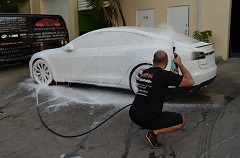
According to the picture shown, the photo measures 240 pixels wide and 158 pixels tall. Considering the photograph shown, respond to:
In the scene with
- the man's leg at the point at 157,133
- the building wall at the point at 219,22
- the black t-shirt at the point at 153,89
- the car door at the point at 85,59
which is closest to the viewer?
the black t-shirt at the point at 153,89

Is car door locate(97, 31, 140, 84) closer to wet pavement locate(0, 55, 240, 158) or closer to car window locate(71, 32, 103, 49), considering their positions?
car window locate(71, 32, 103, 49)

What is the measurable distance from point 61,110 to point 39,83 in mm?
2252

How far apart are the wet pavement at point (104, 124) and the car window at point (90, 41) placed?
41.3 inches

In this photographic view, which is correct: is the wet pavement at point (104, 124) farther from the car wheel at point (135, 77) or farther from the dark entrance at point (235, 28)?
the dark entrance at point (235, 28)

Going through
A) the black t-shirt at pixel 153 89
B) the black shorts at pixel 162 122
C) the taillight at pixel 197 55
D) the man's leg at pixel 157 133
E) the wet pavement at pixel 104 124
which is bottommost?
the wet pavement at pixel 104 124

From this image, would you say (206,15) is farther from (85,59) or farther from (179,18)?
(85,59)

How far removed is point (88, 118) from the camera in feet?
15.5

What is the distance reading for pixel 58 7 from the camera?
54.4 ft

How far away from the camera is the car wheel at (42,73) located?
6.90 meters

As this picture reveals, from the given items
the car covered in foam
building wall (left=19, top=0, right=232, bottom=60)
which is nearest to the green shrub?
building wall (left=19, top=0, right=232, bottom=60)

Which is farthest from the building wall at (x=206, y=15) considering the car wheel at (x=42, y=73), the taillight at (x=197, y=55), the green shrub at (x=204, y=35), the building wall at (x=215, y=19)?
the car wheel at (x=42, y=73)

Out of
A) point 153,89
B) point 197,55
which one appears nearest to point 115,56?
point 197,55

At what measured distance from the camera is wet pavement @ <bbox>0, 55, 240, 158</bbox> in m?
3.52

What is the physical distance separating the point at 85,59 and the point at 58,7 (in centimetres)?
1152
